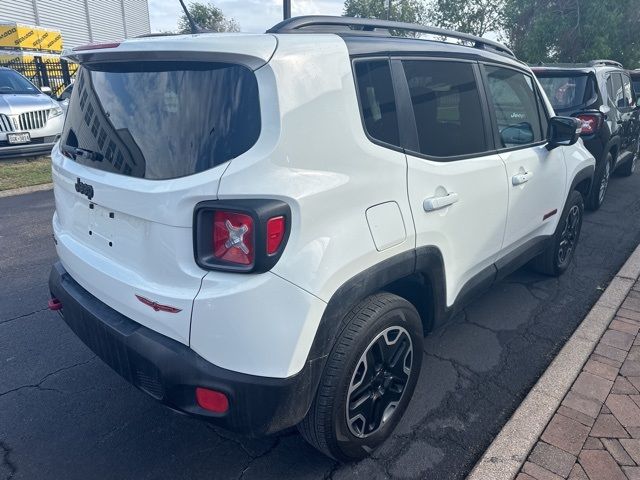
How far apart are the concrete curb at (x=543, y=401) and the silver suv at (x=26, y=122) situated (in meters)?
8.72

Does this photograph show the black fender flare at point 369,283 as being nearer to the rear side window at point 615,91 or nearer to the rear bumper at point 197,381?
the rear bumper at point 197,381

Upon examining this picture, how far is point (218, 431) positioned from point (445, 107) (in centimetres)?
206

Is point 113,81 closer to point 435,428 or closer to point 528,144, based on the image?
point 435,428

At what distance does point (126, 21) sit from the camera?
43656 mm

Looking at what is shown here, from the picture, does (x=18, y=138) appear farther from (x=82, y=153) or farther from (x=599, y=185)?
(x=599, y=185)

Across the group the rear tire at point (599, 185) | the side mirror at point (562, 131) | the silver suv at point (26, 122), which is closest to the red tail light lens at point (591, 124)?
the rear tire at point (599, 185)

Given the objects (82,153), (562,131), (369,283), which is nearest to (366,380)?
(369,283)

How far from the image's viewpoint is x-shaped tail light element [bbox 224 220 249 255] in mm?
1637

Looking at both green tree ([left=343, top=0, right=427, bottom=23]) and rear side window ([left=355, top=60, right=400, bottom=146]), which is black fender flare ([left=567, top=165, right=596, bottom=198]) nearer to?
rear side window ([left=355, top=60, right=400, bottom=146])

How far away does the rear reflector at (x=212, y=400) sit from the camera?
1.74 meters

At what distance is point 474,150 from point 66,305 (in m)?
2.28

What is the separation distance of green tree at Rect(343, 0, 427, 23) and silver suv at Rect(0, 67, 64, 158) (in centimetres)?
2590

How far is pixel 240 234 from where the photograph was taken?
1.64m

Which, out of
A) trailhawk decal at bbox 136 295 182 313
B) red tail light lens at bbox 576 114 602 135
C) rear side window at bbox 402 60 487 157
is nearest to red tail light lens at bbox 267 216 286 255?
trailhawk decal at bbox 136 295 182 313
